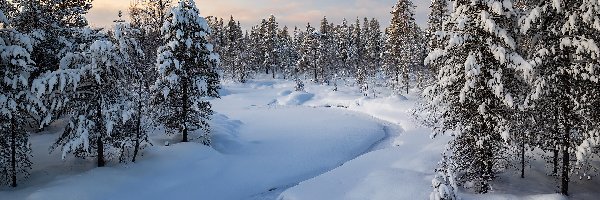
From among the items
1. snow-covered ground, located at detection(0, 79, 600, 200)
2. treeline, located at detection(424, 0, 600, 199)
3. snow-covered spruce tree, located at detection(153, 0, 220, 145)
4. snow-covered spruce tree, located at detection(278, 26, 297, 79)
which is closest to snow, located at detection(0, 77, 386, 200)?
snow-covered ground, located at detection(0, 79, 600, 200)

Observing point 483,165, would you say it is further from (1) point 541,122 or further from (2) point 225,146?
(2) point 225,146

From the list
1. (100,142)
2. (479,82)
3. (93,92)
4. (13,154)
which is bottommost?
(13,154)

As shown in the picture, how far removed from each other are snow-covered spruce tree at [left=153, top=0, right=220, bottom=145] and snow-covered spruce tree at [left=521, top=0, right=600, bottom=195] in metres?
16.0

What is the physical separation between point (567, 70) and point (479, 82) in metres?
2.70

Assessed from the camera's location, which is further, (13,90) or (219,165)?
(219,165)

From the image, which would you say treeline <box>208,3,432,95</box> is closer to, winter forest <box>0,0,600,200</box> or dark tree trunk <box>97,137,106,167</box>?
winter forest <box>0,0,600,200</box>

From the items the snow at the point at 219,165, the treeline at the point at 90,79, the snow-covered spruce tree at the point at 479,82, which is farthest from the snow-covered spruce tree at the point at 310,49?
the snow-covered spruce tree at the point at 479,82

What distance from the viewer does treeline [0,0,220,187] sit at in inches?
635

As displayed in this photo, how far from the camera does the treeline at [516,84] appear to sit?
14.0m

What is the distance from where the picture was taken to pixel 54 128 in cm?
2473

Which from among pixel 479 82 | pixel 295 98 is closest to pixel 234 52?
pixel 295 98

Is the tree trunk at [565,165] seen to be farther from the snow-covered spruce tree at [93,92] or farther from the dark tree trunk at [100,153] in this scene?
the dark tree trunk at [100,153]

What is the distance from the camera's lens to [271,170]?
73.3ft

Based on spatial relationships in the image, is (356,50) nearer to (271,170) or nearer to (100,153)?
(271,170)
